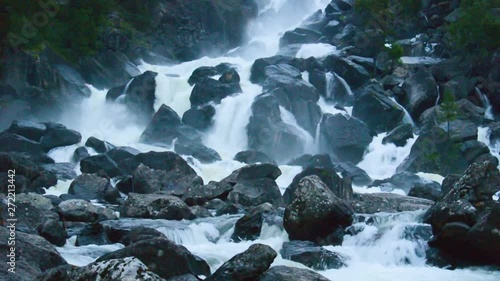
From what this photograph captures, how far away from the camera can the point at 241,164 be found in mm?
31781

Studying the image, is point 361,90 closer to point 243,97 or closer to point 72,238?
point 243,97

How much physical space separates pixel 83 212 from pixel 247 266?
30.2 ft

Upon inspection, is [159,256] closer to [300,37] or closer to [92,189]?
[92,189]

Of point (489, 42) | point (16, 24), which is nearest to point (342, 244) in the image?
point (16, 24)

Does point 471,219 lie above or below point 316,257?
above

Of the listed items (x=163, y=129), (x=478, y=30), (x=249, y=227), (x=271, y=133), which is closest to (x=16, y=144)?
(x=163, y=129)

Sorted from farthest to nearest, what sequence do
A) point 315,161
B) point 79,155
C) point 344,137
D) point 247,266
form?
point 344,137 < point 315,161 < point 79,155 < point 247,266

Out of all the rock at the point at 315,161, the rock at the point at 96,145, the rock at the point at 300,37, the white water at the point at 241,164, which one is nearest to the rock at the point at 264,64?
the white water at the point at 241,164

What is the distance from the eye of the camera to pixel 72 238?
14.7 metres

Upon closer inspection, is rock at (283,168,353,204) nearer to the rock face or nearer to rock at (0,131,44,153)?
the rock face

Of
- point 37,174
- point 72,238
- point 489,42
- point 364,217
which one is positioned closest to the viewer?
point 72,238

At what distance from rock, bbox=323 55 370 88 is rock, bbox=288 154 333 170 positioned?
15.3 metres

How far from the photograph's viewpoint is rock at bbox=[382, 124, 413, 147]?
36719 millimetres

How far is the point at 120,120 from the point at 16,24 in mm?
9371
